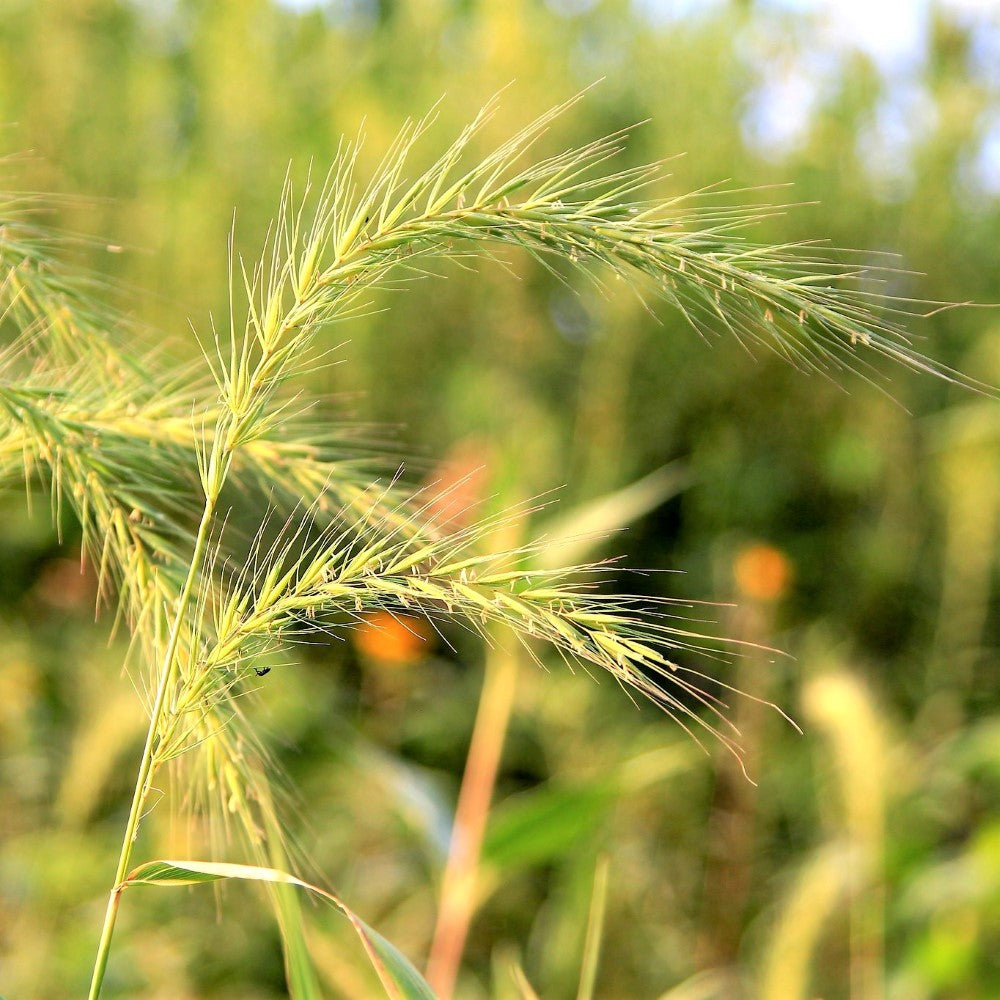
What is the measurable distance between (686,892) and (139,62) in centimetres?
264

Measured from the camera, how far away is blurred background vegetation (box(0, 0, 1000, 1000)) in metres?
2.21

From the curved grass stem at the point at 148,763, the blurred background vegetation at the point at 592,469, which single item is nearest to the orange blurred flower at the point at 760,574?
the blurred background vegetation at the point at 592,469

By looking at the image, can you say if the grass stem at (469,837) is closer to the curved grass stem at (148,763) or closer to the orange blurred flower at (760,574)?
the curved grass stem at (148,763)

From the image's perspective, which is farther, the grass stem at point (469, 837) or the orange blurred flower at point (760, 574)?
the orange blurred flower at point (760, 574)

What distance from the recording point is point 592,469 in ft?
Answer: 8.89

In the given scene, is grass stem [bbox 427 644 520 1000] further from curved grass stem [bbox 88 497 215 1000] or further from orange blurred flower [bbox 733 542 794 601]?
orange blurred flower [bbox 733 542 794 601]

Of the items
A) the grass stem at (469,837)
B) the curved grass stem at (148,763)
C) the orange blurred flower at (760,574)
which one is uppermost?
the curved grass stem at (148,763)

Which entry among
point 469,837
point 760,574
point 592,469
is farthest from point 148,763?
point 592,469

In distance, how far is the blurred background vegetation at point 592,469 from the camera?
2209mm

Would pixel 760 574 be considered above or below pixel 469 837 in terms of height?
above

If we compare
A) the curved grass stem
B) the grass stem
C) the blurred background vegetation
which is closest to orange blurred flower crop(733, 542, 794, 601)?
the blurred background vegetation

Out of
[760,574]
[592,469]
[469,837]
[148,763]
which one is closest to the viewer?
[148,763]

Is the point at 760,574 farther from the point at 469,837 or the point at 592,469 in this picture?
the point at 469,837

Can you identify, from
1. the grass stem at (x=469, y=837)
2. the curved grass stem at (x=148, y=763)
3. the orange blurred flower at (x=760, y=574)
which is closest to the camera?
the curved grass stem at (x=148, y=763)
